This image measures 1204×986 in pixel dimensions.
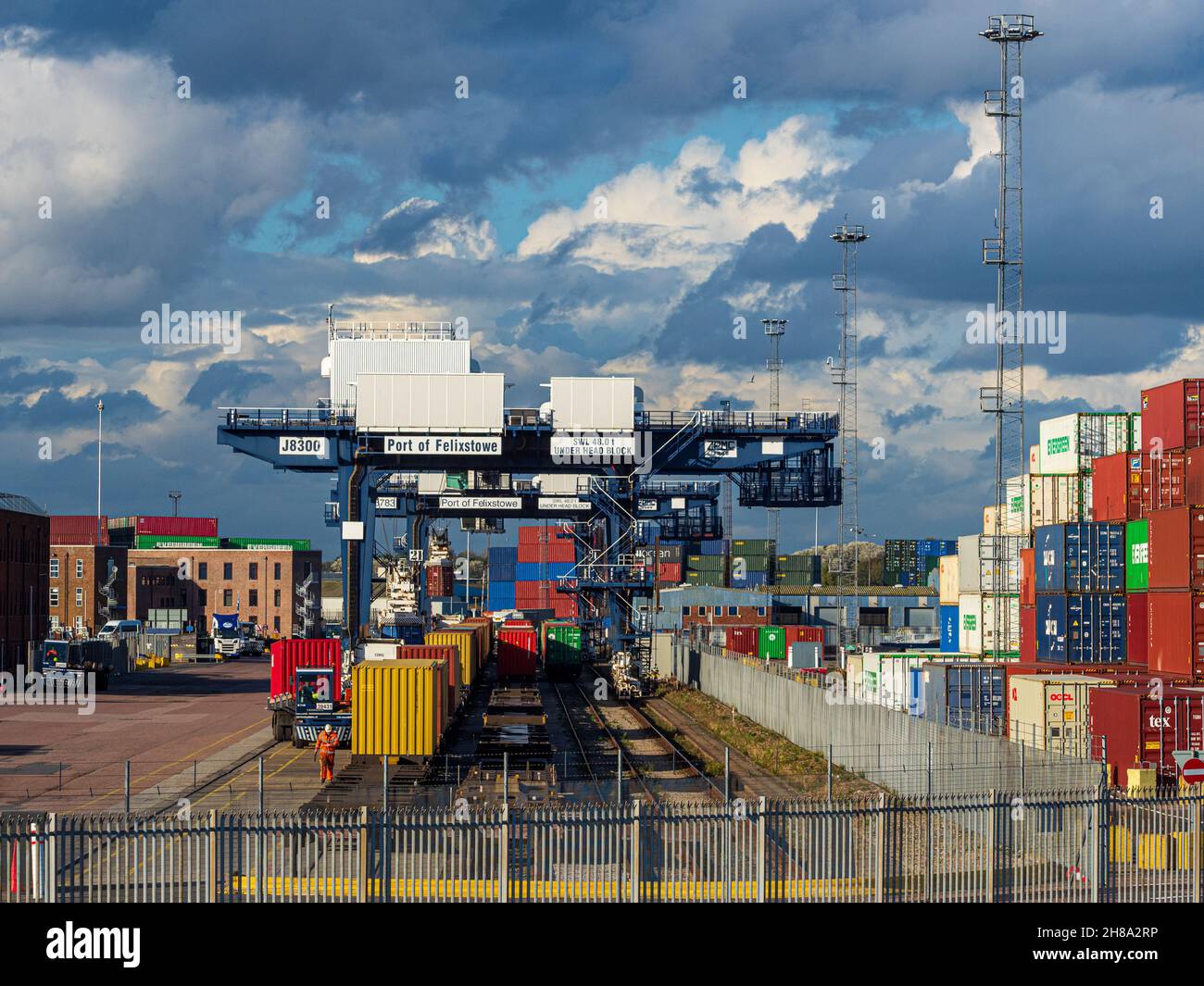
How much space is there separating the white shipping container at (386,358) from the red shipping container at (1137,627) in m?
40.1

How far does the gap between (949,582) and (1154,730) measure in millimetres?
36876

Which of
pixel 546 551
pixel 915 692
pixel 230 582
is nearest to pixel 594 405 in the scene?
pixel 915 692

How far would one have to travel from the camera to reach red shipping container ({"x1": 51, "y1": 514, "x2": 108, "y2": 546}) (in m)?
162

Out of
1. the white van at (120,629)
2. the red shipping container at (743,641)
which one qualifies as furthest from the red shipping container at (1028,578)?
the white van at (120,629)

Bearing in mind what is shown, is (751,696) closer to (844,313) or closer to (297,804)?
(844,313)

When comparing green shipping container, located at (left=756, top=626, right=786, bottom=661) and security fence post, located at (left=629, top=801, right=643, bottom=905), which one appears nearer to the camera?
security fence post, located at (left=629, top=801, right=643, bottom=905)

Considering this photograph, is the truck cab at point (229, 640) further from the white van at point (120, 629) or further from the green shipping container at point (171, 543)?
the green shipping container at point (171, 543)

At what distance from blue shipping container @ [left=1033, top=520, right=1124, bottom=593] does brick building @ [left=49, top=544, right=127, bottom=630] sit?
3766 inches

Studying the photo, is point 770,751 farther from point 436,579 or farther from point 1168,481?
point 436,579

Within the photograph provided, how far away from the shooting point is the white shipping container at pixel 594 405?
61781 millimetres

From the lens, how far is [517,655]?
6694 cm

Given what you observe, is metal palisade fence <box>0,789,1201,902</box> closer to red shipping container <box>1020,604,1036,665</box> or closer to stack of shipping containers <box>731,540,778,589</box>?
red shipping container <box>1020,604,1036,665</box>

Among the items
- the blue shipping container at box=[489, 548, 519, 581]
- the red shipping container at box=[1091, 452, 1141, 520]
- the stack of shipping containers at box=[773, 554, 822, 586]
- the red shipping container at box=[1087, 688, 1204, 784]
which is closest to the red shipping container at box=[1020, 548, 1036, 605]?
the red shipping container at box=[1091, 452, 1141, 520]
